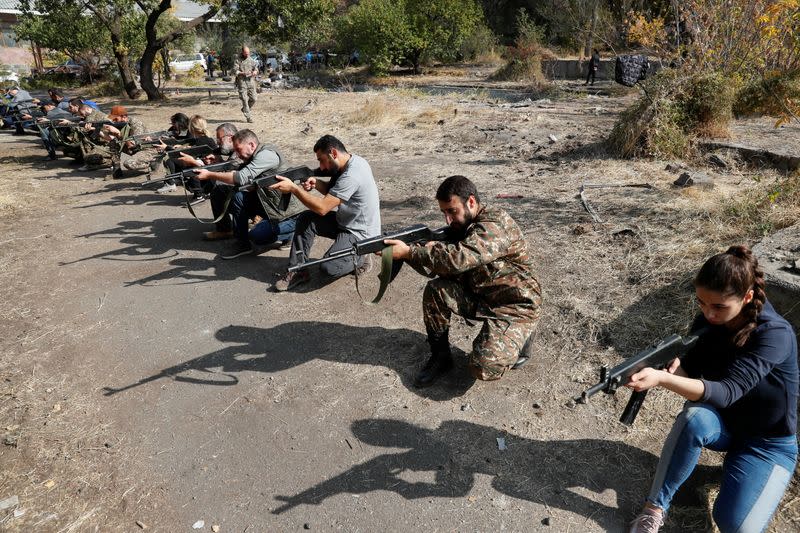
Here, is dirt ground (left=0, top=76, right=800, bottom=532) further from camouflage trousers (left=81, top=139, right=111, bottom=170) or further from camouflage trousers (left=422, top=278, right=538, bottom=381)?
camouflage trousers (left=81, top=139, right=111, bottom=170)

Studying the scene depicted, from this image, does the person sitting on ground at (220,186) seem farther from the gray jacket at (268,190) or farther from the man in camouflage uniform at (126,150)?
the man in camouflage uniform at (126,150)

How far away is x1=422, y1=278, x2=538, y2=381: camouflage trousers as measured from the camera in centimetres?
336

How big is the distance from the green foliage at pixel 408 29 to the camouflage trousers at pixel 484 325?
2622cm

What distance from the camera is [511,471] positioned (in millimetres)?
3014

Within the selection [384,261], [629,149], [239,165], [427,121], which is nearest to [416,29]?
[427,121]

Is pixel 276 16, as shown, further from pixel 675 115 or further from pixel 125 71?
pixel 675 115

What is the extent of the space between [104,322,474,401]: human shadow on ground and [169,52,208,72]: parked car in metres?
31.9

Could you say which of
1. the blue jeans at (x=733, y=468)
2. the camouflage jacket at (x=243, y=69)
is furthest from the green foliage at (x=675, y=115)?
the camouflage jacket at (x=243, y=69)

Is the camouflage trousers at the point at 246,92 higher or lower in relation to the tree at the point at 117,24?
lower

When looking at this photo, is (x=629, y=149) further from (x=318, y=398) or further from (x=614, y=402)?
(x=318, y=398)

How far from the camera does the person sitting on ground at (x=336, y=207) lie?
4859 mm

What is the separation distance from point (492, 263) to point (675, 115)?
255 inches

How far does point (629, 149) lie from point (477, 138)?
11.2ft

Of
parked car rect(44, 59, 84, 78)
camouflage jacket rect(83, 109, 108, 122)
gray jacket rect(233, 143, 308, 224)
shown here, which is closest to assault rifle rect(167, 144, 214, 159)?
gray jacket rect(233, 143, 308, 224)
